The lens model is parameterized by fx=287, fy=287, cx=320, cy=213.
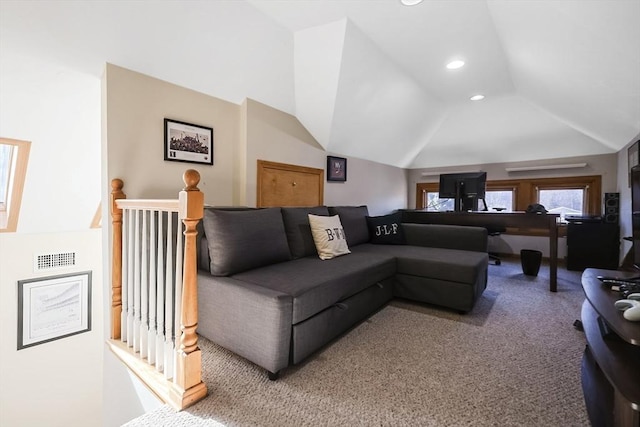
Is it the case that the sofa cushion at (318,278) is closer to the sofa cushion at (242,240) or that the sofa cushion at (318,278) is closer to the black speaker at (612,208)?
the sofa cushion at (242,240)

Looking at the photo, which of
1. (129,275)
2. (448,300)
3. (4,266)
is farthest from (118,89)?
(448,300)

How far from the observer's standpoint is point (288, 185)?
129 inches

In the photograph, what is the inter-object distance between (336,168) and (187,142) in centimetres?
205

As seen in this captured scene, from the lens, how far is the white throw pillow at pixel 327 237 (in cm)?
255

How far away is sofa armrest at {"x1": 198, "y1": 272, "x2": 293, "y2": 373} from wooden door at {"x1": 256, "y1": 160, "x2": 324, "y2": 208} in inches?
51.9

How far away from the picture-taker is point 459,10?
2.25 metres

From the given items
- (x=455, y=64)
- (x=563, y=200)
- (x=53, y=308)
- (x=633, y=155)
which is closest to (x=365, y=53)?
(x=455, y=64)

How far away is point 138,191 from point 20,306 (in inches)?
77.9

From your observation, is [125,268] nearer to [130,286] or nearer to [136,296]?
[130,286]

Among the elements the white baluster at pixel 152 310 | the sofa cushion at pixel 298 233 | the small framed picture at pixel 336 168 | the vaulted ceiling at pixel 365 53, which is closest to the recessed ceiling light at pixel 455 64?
the vaulted ceiling at pixel 365 53

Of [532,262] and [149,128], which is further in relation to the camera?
[532,262]

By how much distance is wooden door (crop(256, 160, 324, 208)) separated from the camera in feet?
9.82

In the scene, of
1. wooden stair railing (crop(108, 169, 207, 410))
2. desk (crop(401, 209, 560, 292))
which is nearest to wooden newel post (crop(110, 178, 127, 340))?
wooden stair railing (crop(108, 169, 207, 410))

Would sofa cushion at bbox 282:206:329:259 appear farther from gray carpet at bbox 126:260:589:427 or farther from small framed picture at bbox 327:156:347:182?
small framed picture at bbox 327:156:347:182
